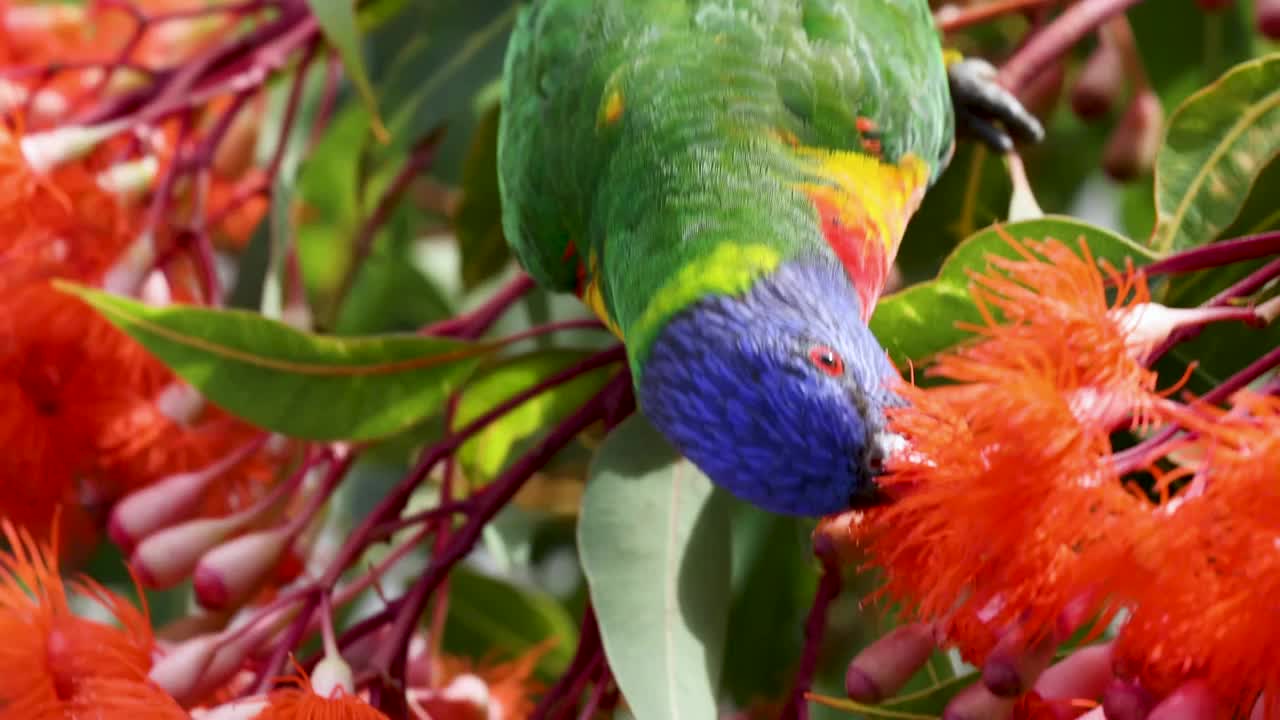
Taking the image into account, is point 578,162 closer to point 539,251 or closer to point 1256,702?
point 539,251

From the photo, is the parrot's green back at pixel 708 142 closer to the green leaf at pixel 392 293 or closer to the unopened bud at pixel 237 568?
the unopened bud at pixel 237 568

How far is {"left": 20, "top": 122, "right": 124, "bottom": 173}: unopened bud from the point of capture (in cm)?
141

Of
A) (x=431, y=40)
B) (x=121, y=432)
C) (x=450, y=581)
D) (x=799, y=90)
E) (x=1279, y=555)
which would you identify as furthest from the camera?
(x=431, y=40)

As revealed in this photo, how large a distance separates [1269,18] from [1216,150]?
0.40m

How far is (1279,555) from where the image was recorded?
742 millimetres

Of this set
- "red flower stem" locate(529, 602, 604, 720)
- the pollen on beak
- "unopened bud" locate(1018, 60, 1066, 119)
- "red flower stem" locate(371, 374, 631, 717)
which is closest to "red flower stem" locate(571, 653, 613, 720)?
"red flower stem" locate(529, 602, 604, 720)

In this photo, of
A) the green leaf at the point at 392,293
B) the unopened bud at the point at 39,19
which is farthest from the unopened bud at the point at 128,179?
the green leaf at the point at 392,293

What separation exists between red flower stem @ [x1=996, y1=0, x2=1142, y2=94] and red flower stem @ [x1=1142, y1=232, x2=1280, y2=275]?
1.57ft

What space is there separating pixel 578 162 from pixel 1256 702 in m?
0.75

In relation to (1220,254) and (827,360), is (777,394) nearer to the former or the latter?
(827,360)

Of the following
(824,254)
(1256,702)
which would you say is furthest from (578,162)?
(1256,702)

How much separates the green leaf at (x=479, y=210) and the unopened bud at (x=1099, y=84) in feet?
2.34

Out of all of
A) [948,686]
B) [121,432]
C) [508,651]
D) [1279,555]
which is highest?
[1279,555]

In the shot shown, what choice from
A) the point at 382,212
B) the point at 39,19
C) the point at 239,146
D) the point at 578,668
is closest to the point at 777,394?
the point at 578,668
